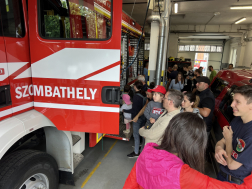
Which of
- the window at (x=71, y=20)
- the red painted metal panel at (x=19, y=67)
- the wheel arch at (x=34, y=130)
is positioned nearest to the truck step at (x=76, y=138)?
the wheel arch at (x=34, y=130)

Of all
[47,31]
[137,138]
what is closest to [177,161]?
[47,31]

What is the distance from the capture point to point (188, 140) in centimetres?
115

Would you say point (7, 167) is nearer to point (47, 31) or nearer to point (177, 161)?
point (47, 31)

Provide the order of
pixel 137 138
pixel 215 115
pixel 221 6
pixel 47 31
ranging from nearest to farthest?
1. pixel 47 31
2. pixel 215 115
3. pixel 137 138
4. pixel 221 6

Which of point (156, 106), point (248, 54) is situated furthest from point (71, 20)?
point (248, 54)

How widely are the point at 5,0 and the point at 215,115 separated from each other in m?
3.85

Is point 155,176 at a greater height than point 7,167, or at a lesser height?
greater

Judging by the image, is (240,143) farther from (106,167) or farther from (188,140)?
(106,167)

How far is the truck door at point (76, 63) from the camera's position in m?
1.96

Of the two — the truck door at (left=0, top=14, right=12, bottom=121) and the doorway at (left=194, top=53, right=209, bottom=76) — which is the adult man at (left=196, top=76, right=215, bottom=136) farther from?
the doorway at (left=194, top=53, right=209, bottom=76)

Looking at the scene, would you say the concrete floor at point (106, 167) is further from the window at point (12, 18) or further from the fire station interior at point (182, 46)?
the window at point (12, 18)

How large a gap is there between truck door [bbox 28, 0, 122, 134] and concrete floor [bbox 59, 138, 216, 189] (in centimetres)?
145

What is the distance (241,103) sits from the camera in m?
1.70

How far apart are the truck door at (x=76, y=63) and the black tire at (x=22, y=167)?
441 millimetres
